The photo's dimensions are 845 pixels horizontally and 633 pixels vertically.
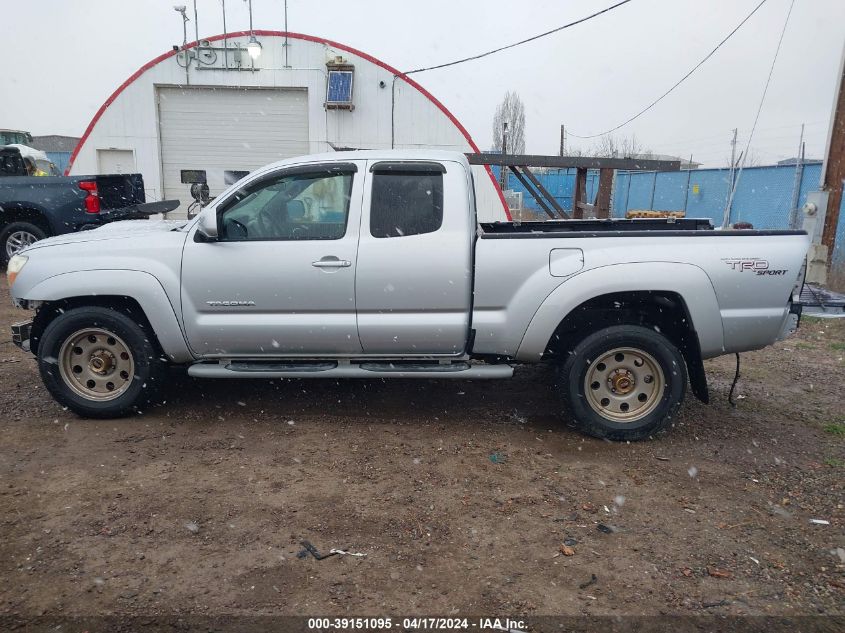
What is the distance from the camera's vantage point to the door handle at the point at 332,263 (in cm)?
465

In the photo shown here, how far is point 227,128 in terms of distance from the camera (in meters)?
17.6

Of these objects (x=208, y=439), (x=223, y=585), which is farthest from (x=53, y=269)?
Result: (x=223, y=585)

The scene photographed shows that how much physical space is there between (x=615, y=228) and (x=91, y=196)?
892 cm

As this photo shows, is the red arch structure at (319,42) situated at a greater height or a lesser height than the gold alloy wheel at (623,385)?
greater

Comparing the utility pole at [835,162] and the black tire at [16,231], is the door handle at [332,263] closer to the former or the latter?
the utility pole at [835,162]

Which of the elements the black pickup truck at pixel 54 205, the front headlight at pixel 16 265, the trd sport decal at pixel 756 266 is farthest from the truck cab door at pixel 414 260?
the black pickup truck at pixel 54 205

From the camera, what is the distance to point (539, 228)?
234 inches

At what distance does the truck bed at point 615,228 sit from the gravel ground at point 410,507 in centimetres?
151

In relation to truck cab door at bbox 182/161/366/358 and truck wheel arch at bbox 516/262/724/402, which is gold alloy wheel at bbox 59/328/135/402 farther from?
truck wheel arch at bbox 516/262/724/402

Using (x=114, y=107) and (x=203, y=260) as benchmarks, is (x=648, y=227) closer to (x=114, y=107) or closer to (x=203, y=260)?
(x=203, y=260)

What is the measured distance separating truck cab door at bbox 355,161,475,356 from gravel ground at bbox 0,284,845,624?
2.49 feet

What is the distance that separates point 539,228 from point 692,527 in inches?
124

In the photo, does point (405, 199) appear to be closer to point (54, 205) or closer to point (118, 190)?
point (118, 190)

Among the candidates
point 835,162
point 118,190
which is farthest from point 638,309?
point 118,190
